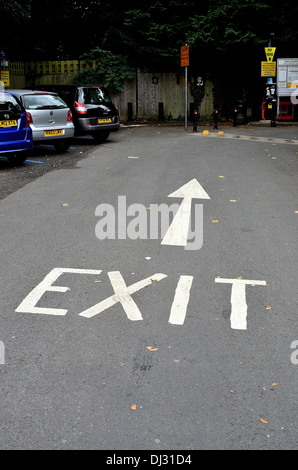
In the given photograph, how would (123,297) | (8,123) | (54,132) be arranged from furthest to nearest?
(54,132) → (8,123) → (123,297)

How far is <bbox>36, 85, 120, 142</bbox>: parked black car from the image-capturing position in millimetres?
16234

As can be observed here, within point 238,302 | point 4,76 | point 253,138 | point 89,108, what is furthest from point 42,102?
point 238,302

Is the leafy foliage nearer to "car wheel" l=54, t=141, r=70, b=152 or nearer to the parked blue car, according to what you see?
"car wheel" l=54, t=141, r=70, b=152

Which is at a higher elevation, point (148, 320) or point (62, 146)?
point (62, 146)

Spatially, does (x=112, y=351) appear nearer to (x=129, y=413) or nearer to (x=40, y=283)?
(x=129, y=413)

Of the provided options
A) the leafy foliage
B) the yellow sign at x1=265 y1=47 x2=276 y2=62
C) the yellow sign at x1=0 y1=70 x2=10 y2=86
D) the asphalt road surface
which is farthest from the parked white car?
the leafy foliage

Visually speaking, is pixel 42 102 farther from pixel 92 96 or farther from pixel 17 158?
pixel 92 96

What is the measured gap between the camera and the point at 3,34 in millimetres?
24156

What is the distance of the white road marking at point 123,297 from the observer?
4.62 m

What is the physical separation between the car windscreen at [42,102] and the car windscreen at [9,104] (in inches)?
48.9

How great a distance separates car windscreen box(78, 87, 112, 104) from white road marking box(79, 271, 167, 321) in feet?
38.9

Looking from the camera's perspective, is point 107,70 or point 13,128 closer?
point 13,128

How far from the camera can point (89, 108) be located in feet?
53.5

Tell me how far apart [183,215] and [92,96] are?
32.4ft
